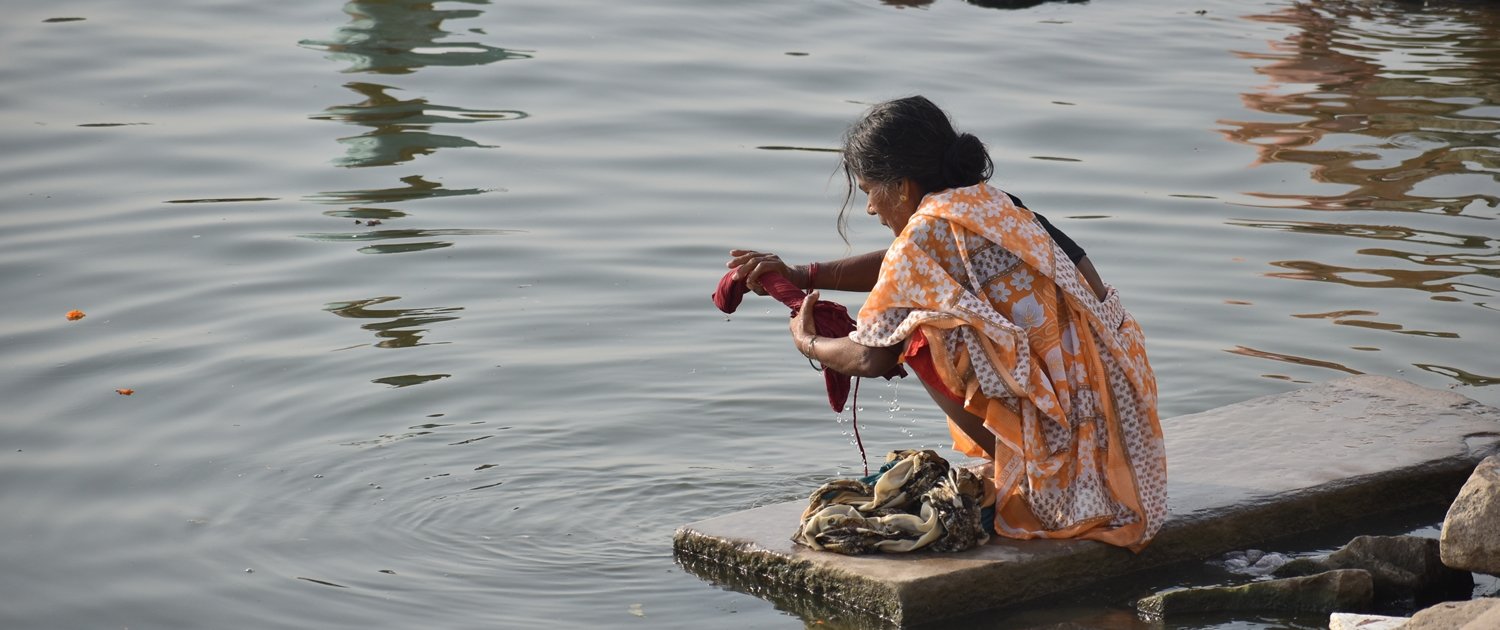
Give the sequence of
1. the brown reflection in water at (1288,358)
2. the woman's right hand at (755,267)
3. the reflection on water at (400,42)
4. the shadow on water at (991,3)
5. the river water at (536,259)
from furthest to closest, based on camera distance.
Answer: the shadow on water at (991,3), the reflection on water at (400,42), the brown reflection in water at (1288,358), the river water at (536,259), the woman's right hand at (755,267)

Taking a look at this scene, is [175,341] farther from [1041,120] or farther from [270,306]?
[1041,120]

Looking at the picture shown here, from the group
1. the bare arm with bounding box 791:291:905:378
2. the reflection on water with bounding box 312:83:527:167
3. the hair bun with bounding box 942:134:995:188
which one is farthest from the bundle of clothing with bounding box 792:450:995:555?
the reflection on water with bounding box 312:83:527:167

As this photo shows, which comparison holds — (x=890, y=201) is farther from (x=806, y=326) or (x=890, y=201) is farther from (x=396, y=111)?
(x=396, y=111)

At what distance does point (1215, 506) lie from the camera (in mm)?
4742

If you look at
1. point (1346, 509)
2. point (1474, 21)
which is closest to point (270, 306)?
point (1346, 509)

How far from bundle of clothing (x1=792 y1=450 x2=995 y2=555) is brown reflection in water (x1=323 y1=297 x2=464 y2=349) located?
3.06m

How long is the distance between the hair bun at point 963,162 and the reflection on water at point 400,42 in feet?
30.6

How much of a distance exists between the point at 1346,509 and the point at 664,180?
565 centimetres

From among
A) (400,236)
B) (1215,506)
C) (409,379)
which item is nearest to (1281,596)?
(1215,506)

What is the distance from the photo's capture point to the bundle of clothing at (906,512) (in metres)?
4.39

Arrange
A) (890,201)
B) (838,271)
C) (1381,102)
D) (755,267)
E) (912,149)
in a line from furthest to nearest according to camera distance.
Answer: (1381,102), (838,271), (755,267), (890,201), (912,149)

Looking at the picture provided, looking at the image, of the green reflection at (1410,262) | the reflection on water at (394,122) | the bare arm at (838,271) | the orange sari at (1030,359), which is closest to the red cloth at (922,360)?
→ the orange sari at (1030,359)

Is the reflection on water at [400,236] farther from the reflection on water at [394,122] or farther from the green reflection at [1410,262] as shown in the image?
the green reflection at [1410,262]

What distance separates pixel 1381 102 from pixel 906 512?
9553 millimetres
